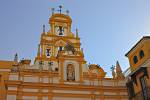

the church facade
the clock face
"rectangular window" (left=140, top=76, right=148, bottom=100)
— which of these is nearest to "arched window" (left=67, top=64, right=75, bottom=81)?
the church facade

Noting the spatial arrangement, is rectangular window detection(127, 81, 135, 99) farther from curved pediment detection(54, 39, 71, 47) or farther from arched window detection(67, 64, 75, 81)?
curved pediment detection(54, 39, 71, 47)

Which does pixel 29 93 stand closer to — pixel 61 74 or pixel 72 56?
pixel 61 74

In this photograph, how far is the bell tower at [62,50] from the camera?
28625 millimetres

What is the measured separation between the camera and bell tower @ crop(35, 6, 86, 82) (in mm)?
28625

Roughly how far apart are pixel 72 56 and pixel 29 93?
6588mm

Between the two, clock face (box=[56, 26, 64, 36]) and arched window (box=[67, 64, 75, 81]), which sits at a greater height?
clock face (box=[56, 26, 64, 36])

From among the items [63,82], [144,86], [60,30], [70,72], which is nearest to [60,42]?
[60,30]

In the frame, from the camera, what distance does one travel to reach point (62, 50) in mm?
30328

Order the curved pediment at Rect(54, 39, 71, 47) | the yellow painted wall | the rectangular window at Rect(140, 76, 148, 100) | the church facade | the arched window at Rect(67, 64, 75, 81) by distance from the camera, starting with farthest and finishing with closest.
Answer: the curved pediment at Rect(54, 39, 71, 47) → the arched window at Rect(67, 64, 75, 81) → the church facade → the yellow painted wall → the rectangular window at Rect(140, 76, 148, 100)

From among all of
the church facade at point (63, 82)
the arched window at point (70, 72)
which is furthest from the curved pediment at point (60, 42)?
the arched window at point (70, 72)

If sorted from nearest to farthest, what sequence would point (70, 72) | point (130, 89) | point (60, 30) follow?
point (130, 89) < point (70, 72) < point (60, 30)

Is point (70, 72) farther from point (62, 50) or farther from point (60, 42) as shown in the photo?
point (60, 42)

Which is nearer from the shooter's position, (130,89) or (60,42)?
(130,89)

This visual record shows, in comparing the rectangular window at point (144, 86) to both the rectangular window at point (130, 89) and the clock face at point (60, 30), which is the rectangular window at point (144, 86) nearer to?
the rectangular window at point (130, 89)
